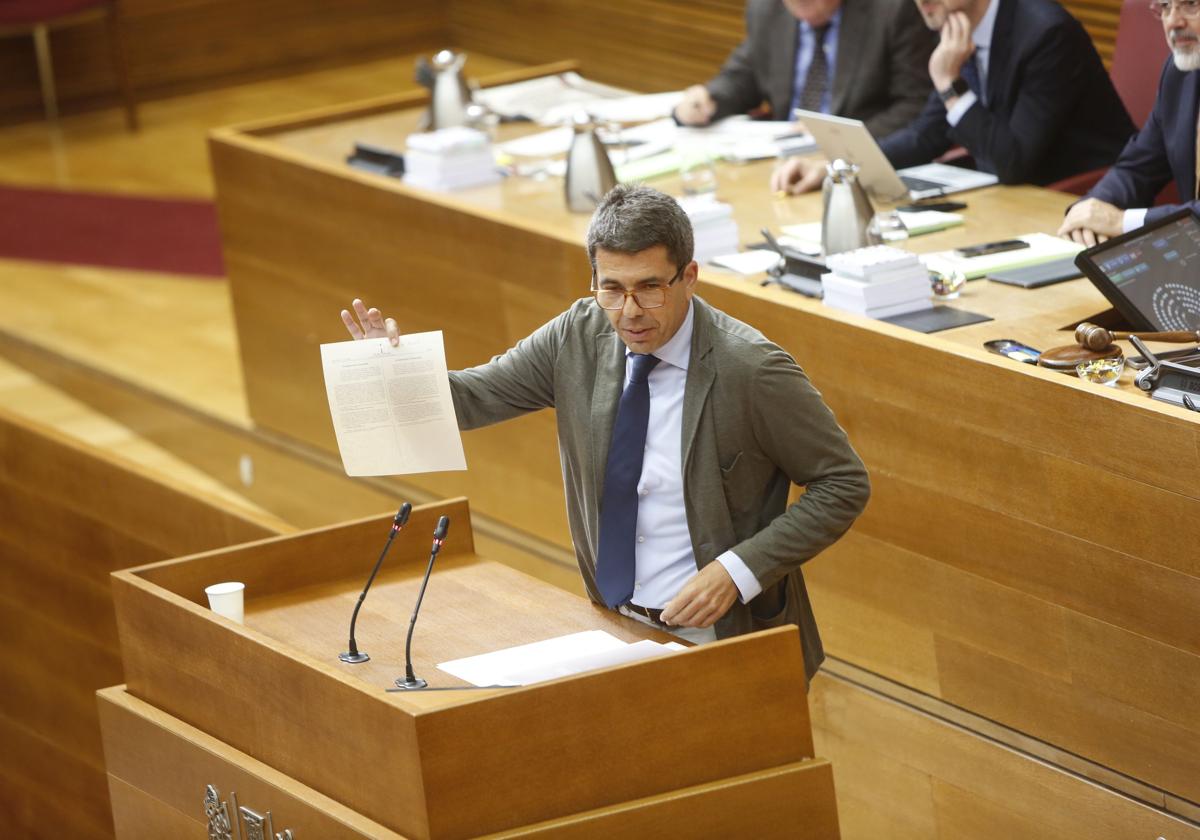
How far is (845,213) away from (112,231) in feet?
14.5

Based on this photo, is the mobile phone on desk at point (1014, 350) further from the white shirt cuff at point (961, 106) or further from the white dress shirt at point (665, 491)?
the white shirt cuff at point (961, 106)

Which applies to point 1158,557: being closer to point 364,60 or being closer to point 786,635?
point 786,635

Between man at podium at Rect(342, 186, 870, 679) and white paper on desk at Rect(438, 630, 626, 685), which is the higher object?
man at podium at Rect(342, 186, 870, 679)

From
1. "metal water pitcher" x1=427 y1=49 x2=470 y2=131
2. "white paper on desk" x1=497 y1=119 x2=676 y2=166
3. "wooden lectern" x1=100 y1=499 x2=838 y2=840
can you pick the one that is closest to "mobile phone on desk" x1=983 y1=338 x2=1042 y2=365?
"wooden lectern" x1=100 y1=499 x2=838 y2=840

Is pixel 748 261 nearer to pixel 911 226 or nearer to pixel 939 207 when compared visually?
pixel 911 226

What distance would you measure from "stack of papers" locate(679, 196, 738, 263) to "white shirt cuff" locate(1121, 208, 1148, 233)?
2.76 ft

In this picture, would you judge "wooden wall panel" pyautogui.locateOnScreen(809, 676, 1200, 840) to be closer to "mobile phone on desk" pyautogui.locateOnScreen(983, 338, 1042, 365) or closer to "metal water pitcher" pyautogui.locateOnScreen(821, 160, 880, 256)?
"mobile phone on desk" pyautogui.locateOnScreen(983, 338, 1042, 365)

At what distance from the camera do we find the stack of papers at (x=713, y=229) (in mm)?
4082

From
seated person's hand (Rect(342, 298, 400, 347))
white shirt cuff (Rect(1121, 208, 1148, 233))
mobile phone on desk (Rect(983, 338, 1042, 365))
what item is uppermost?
seated person's hand (Rect(342, 298, 400, 347))

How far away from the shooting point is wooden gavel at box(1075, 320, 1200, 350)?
3248 millimetres

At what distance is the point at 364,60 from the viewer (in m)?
9.93

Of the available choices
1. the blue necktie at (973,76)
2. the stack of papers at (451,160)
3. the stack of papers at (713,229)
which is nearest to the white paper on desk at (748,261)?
the stack of papers at (713,229)

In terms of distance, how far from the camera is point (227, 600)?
111 inches

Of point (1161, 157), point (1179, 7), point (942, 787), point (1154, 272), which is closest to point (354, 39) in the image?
point (1161, 157)
